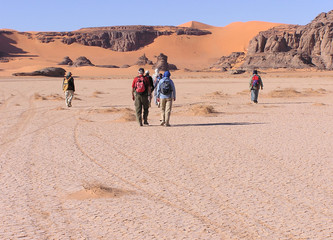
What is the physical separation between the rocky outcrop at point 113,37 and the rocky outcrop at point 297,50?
6100 centimetres

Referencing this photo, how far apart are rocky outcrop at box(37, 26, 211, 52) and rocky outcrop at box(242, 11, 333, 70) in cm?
6100

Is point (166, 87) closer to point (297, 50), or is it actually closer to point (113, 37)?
point (297, 50)

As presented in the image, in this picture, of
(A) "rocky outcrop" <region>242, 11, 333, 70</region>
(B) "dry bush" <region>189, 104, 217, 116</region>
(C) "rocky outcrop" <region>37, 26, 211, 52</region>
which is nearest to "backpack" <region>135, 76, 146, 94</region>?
(B) "dry bush" <region>189, 104, 217, 116</region>

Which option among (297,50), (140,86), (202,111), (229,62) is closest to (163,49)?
(229,62)

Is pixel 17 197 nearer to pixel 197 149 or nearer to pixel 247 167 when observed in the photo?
pixel 247 167

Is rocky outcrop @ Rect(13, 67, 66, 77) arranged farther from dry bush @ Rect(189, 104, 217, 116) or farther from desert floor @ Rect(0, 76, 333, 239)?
desert floor @ Rect(0, 76, 333, 239)

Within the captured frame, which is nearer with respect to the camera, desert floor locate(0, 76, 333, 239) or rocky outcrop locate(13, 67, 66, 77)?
desert floor locate(0, 76, 333, 239)

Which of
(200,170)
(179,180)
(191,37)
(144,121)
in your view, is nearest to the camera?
(179,180)

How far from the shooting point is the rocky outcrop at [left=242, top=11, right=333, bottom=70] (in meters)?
80.9

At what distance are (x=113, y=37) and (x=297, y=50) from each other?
7228cm

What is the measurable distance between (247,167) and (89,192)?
9.44ft

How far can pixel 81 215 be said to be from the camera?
5457mm

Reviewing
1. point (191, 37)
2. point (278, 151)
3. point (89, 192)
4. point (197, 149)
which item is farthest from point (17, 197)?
point (191, 37)

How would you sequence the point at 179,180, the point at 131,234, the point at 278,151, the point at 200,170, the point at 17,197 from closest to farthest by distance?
the point at 131,234 < the point at 17,197 < the point at 179,180 < the point at 200,170 < the point at 278,151
